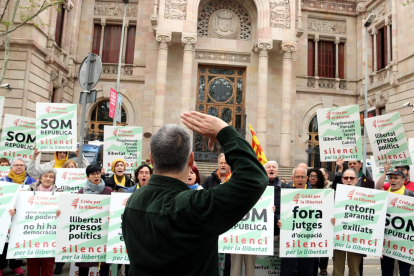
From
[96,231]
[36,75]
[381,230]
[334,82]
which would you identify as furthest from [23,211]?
[334,82]

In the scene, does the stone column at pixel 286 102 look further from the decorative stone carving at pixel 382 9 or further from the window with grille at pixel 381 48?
the decorative stone carving at pixel 382 9

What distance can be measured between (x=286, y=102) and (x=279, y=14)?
556 centimetres

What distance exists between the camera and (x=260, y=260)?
5.76m

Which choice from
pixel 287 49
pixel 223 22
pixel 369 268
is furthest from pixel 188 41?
pixel 369 268

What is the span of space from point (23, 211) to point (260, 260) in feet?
13.2

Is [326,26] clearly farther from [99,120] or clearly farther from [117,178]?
[117,178]

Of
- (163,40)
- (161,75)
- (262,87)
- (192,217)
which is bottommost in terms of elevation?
(192,217)

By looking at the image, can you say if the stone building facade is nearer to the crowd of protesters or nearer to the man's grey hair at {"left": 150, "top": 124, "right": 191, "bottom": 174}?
the crowd of protesters

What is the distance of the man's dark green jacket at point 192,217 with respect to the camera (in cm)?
160

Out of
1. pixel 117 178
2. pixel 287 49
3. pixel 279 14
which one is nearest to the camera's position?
pixel 117 178

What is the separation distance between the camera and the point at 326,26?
23891 mm

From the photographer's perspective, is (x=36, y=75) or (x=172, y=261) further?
(x=36, y=75)

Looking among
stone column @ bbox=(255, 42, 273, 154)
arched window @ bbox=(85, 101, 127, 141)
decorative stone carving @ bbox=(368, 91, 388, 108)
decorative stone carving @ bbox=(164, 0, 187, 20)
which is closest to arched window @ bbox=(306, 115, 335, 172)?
decorative stone carving @ bbox=(368, 91, 388, 108)

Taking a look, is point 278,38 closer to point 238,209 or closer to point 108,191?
point 108,191
